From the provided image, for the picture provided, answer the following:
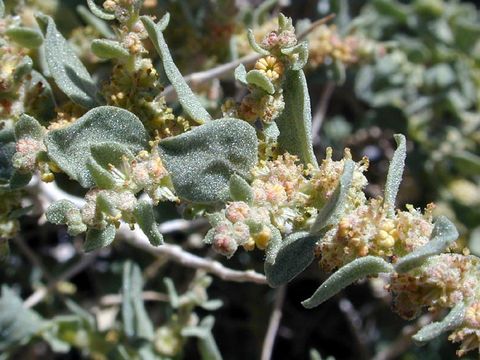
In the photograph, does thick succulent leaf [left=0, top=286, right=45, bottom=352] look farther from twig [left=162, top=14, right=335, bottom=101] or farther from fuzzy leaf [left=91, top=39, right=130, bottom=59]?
fuzzy leaf [left=91, top=39, right=130, bottom=59]

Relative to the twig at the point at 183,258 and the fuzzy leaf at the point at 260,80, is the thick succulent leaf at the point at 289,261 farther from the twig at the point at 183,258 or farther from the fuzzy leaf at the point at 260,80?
the twig at the point at 183,258

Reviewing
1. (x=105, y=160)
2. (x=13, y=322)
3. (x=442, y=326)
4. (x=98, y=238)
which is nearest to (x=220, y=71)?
(x=105, y=160)

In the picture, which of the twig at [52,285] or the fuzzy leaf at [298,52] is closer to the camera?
the fuzzy leaf at [298,52]

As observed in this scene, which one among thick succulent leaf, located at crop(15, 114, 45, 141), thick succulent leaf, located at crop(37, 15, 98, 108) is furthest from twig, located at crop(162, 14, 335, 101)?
thick succulent leaf, located at crop(15, 114, 45, 141)

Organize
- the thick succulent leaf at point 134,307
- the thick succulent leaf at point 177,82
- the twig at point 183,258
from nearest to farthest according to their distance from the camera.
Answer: the thick succulent leaf at point 177,82, the twig at point 183,258, the thick succulent leaf at point 134,307

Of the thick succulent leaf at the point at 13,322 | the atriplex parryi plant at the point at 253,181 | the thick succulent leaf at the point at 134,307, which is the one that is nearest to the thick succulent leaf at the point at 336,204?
the atriplex parryi plant at the point at 253,181

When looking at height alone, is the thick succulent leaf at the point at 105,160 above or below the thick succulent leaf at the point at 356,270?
above

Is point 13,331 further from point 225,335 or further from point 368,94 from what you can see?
→ point 368,94

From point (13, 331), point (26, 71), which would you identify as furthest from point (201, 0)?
point (13, 331)

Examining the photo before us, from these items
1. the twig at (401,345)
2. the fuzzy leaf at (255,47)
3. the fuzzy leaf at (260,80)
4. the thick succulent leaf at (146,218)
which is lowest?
the twig at (401,345)
